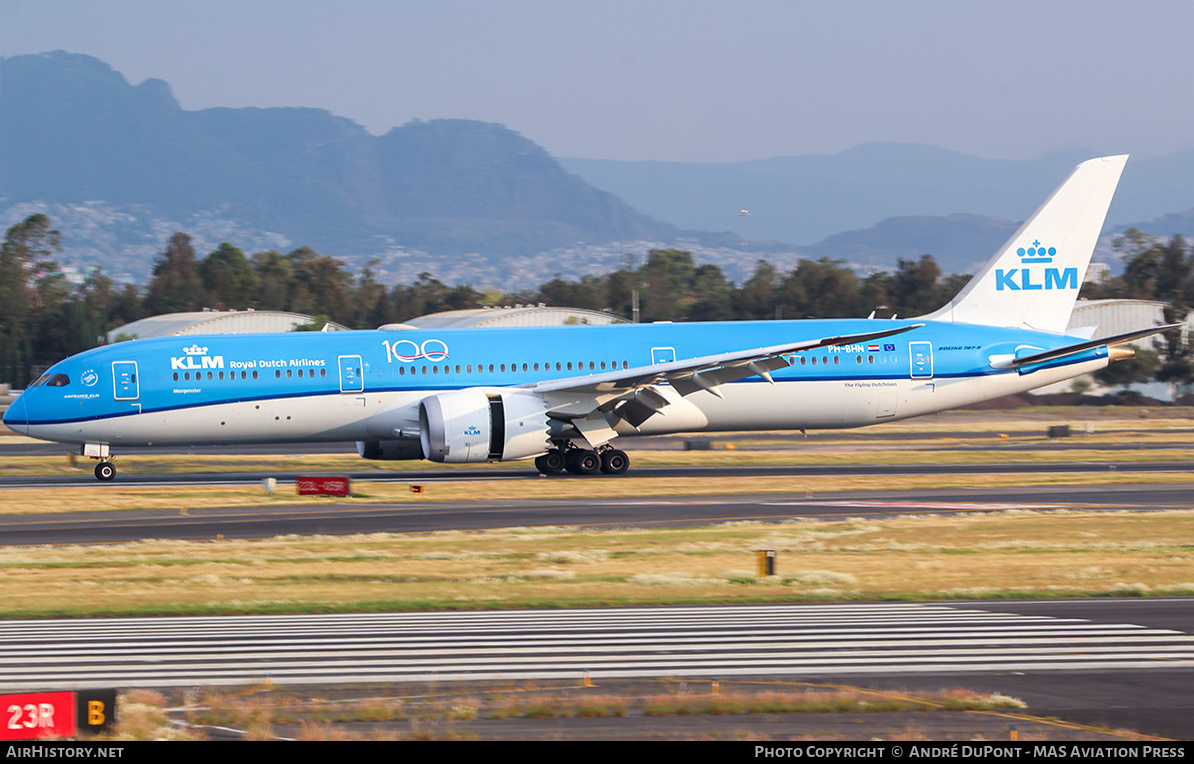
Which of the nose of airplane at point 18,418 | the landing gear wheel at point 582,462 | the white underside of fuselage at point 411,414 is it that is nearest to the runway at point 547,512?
the landing gear wheel at point 582,462

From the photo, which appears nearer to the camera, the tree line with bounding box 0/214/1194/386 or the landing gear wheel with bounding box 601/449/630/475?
the landing gear wheel with bounding box 601/449/630/475

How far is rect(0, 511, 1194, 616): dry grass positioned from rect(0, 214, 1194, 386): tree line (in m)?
68.7

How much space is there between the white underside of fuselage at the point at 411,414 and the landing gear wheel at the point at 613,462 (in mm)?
621

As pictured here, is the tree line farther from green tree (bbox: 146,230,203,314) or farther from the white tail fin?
the white tail fin

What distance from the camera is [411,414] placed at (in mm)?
35406

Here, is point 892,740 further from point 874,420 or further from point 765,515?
point 874,420

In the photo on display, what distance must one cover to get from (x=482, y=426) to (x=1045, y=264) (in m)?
19.4

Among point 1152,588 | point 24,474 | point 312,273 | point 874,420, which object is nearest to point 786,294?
point 312,273

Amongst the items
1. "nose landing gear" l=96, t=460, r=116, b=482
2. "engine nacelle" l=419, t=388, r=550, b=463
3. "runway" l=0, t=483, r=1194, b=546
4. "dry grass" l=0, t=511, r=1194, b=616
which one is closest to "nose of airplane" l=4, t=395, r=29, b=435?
"nose landing gear" l=96, t=460, r=116, b=482

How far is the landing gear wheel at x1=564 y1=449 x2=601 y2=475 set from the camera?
35125 millimetres

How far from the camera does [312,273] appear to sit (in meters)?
140

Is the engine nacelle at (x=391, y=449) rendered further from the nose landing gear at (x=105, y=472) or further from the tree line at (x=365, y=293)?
the tree line at (x=365, y=293)

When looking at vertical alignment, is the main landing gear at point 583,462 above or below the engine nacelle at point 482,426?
below

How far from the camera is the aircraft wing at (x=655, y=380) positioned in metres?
33.2
